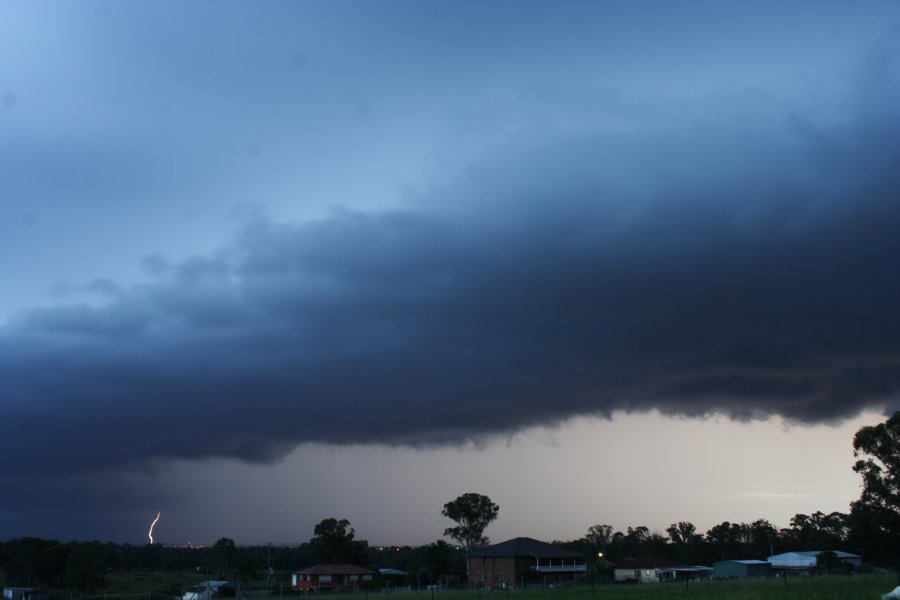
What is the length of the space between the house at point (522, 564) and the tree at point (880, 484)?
116ft

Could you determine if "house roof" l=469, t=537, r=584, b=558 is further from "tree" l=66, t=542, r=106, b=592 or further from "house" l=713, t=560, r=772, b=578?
"tree" l=66, t=542, r=106, b=592

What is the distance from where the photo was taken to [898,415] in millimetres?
68125

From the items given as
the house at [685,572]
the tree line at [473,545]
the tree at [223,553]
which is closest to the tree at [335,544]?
the tree line at [473,545]

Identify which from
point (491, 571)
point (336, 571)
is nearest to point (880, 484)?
point (491, 571)

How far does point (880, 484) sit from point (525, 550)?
42813 millimetres

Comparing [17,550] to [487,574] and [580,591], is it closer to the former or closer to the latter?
[487,574]

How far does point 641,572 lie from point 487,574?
25.7 m

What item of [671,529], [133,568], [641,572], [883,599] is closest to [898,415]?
[883,599]

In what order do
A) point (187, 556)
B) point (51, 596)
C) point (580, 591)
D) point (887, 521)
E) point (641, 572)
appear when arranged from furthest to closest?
point (187, 556)
point (641, 572)
point (51, 596)
point (887, 521)
point (580, 591)

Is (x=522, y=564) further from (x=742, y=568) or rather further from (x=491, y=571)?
(x=742, y=568)

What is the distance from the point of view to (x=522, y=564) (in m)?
93.9

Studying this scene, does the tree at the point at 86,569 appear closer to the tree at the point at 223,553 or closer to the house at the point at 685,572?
the tree at the point at 223,553

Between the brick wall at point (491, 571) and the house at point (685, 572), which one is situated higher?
the brick wall at point (491, 571)

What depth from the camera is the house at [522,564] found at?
92562 mm
